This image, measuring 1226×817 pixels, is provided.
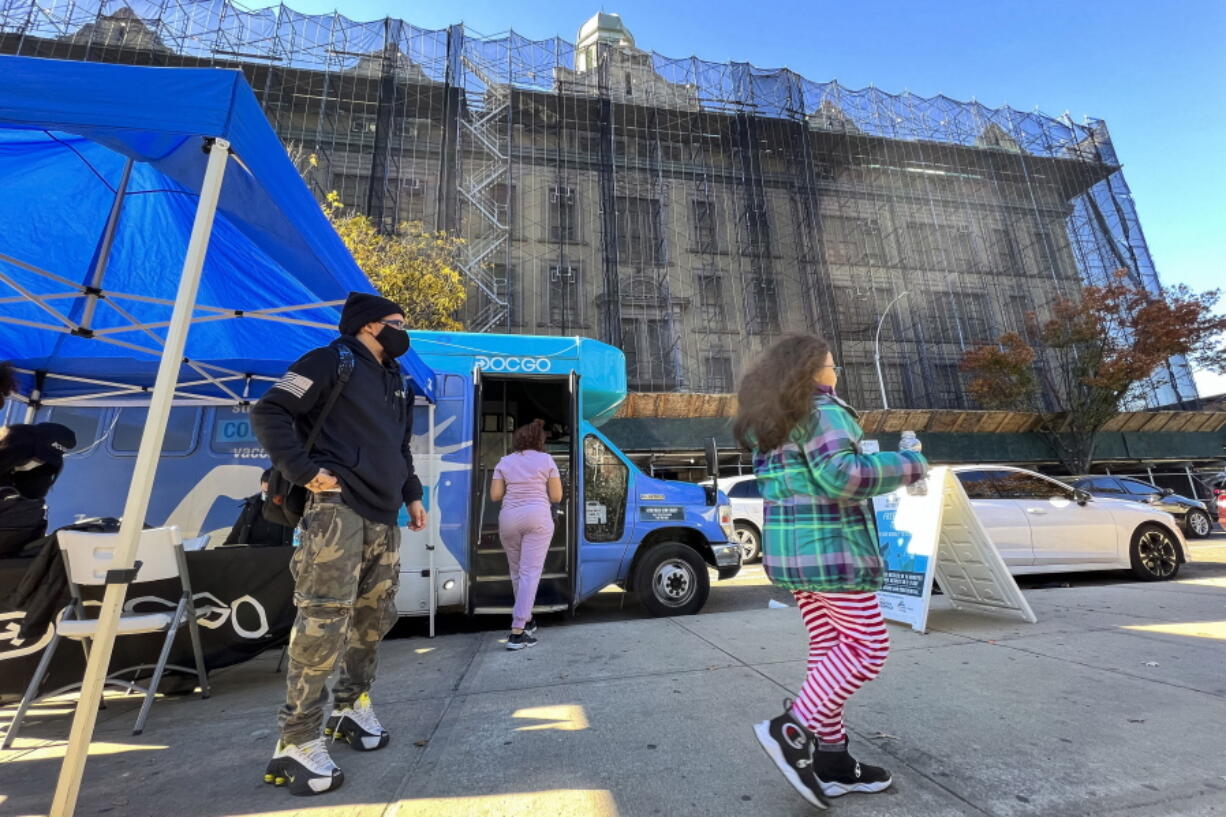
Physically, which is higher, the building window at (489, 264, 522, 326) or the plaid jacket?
the building window at (489, 264, 522, 326)

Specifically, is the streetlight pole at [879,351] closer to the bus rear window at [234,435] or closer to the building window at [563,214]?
the building window at [563,214]

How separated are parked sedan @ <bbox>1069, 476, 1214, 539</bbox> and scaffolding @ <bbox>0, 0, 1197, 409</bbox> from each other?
8.39 m

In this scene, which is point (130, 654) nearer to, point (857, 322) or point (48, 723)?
point (48, 723)

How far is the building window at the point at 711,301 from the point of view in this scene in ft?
68.5

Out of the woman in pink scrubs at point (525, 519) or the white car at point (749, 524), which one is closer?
the woman in pink scrubs at point (525, 519)

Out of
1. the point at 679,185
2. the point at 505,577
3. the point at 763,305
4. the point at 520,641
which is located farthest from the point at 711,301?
the point at 520,641

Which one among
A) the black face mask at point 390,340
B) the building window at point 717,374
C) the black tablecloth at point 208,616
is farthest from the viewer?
the building window at point 717,374

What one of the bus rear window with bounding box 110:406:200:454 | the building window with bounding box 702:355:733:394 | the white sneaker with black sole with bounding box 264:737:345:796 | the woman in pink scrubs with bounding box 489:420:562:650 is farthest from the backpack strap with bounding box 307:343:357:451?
the building window with bounding box 702:355:733:394

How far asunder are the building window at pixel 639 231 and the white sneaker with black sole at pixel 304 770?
20062mm

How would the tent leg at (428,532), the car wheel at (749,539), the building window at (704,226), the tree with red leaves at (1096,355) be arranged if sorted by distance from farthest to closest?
1. the building window at (704,226)
2. the tree with red leaves at (1096,355)
3. the car wheel at (749,539)
4. the tent leg at (428,532)

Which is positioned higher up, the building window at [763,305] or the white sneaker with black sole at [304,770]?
the building window at [763,305]

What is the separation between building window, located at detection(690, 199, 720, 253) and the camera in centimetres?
2175

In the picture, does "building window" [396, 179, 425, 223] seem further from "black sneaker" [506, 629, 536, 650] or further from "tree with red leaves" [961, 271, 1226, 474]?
"tree with red leaves" [961, 271, 1226, 474]

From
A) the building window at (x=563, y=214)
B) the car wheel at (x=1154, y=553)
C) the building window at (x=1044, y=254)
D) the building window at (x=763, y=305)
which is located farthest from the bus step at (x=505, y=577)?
the building window at (x=1044, y=254)
